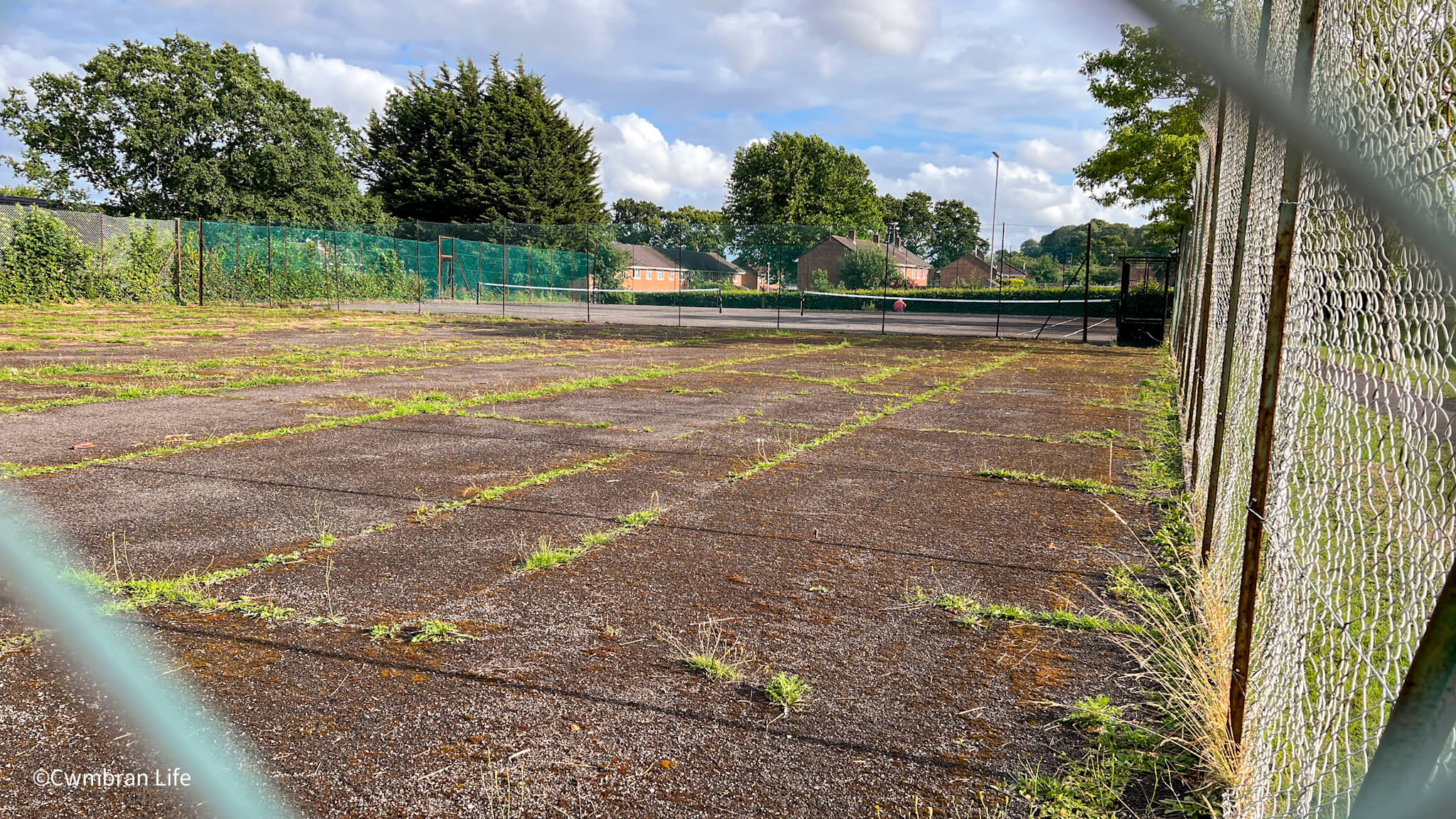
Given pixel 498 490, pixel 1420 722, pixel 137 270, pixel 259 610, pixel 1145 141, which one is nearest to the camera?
pixel 1420 722

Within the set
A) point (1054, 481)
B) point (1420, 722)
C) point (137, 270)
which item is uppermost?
point (137, 270)

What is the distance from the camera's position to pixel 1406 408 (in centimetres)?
140

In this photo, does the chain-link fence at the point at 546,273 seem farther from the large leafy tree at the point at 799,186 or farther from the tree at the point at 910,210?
the tree at the point at 910,210

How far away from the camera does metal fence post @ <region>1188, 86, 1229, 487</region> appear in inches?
196

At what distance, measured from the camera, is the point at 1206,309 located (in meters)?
5.29

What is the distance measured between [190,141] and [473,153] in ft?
40.9

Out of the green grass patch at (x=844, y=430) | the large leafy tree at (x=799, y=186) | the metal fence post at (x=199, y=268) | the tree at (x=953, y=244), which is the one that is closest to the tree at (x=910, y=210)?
the large leafy tree at (x=799, y=186)

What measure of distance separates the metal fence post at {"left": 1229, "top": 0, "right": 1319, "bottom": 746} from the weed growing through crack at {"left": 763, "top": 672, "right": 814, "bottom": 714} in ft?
3.71

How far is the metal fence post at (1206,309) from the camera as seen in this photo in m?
4.99

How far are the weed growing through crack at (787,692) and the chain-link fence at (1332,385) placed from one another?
43.3 inches

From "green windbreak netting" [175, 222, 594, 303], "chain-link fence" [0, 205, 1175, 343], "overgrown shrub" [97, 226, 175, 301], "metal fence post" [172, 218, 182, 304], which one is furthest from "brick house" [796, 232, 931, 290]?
"overgrown shrub" [97, 226, 175, 301]

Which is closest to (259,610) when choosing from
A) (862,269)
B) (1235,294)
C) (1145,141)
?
(1235,294)

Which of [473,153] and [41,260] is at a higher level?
[473,153]

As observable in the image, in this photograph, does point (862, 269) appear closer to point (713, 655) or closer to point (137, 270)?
point (137, 270)
